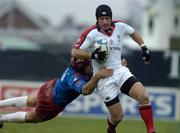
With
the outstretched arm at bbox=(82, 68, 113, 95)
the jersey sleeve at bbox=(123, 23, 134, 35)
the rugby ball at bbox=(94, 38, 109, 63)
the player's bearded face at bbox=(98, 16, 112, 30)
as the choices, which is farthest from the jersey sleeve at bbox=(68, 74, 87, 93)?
the jersey sleeve at bbox=(123, 23, 134, 35)

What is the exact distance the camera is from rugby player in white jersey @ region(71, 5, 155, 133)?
35.6 feet

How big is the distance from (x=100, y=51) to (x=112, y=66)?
0.49 metres

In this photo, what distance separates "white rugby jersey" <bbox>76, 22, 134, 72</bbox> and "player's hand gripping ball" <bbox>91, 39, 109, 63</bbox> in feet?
0.25

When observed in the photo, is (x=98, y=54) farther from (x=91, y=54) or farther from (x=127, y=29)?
(x=127, y=29)

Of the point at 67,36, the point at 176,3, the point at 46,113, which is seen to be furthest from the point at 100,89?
the point at 67,36

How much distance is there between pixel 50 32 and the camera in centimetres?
7825

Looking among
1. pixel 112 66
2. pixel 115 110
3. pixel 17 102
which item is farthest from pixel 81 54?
pixel 17 102

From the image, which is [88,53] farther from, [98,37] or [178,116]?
[178,116]

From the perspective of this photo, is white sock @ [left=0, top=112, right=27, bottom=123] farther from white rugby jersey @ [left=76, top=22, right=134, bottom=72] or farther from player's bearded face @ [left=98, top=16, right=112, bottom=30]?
player's bearded face @ [left=98, top=16, right=112, bottom=30]

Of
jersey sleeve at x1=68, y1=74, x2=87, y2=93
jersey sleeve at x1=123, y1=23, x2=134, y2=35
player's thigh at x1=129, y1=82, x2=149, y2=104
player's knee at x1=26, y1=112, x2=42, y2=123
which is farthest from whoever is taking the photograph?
player's knee at x1=26, y1=112, x2=42, y2=123

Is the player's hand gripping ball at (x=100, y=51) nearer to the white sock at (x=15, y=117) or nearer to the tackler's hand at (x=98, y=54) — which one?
the tackler's hand at (x=98, y=54)

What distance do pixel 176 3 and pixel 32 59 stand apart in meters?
43.1

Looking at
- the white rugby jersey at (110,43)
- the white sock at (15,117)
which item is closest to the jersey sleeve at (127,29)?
the white rugby jersey at (110,43)

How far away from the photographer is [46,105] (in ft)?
38.4
